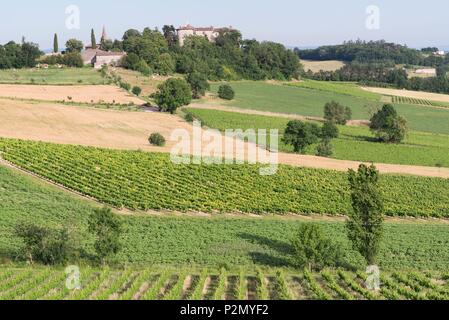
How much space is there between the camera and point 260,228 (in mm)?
35781

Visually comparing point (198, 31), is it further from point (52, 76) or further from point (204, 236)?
point (204, 236)

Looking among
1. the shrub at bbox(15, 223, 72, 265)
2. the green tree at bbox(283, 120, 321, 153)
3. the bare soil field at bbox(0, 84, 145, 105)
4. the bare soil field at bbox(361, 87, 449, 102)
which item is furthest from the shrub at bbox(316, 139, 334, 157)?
the bare soil field at bbox(361, 87, 449, 102)

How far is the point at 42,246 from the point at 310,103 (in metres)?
84.2

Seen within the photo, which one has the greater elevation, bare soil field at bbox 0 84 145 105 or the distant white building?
the distant white building

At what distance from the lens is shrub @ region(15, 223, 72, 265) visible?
2783 cm

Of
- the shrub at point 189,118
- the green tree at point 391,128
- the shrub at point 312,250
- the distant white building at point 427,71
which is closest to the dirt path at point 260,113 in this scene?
the shrub at point 189,118

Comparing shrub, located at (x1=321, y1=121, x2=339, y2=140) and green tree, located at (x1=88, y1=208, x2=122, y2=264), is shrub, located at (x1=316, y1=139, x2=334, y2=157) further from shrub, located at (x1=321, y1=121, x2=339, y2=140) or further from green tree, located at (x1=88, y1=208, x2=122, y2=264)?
green tree, located at (x1=88, y1=208, x2=122, y2=264)

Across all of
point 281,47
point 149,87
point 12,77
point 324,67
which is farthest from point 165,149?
point 324,67

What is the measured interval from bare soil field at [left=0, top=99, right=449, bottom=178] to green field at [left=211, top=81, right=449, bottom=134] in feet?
89.9

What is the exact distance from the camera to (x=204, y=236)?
33.7 meters

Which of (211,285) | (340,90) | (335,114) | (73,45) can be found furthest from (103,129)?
(73,45)

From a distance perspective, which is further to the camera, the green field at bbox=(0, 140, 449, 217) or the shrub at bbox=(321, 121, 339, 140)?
the shrub at bbox=(321, 121, 339, 140)

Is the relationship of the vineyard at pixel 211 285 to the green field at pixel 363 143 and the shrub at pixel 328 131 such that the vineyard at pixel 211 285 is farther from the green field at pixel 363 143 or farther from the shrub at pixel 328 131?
the shrub at pixel 328 131

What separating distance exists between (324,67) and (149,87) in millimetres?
102737
